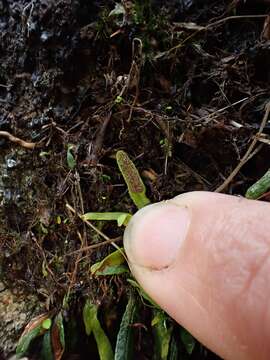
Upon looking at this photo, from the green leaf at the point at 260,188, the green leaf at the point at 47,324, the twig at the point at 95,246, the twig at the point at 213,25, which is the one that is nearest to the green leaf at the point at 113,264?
the twig at the point at 95,246

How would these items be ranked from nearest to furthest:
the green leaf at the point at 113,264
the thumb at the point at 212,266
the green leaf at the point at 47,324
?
the thumb at the point at 212,266 < the green leaf at the point at 113,264 < the green leaf at the point at 47,324

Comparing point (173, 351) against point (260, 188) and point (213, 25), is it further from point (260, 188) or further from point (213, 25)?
Answer: point (213, 25)

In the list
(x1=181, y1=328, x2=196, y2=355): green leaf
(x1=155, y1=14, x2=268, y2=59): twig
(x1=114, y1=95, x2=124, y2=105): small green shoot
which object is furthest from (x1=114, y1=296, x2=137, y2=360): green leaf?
(x1=155, y1=14, x2=268, y2=59): twig

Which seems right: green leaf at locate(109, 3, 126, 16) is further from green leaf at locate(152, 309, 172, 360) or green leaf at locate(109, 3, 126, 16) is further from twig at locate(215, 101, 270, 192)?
green leaf at locate(152, 309, 172, 360)

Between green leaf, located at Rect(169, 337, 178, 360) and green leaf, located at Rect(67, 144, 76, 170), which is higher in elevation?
green leaf, located at Rect(67, 144, 76, 170)

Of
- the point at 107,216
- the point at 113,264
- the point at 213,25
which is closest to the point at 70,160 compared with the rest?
the point at 107,216

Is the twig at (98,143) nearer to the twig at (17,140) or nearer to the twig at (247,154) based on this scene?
the twig at (17,140)

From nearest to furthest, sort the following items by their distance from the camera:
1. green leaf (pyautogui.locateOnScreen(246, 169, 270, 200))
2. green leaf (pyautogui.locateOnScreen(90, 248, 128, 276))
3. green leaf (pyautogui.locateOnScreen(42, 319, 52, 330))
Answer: green leaf (pyautogui.locateOnScreen(246, 169, 270, 200)) → green leaf (pyautogui.locateOnScreen(90, 248, 128, 276)) → green leaf (pyautogui.locateOnScreen(42, 319, 52, 330))
